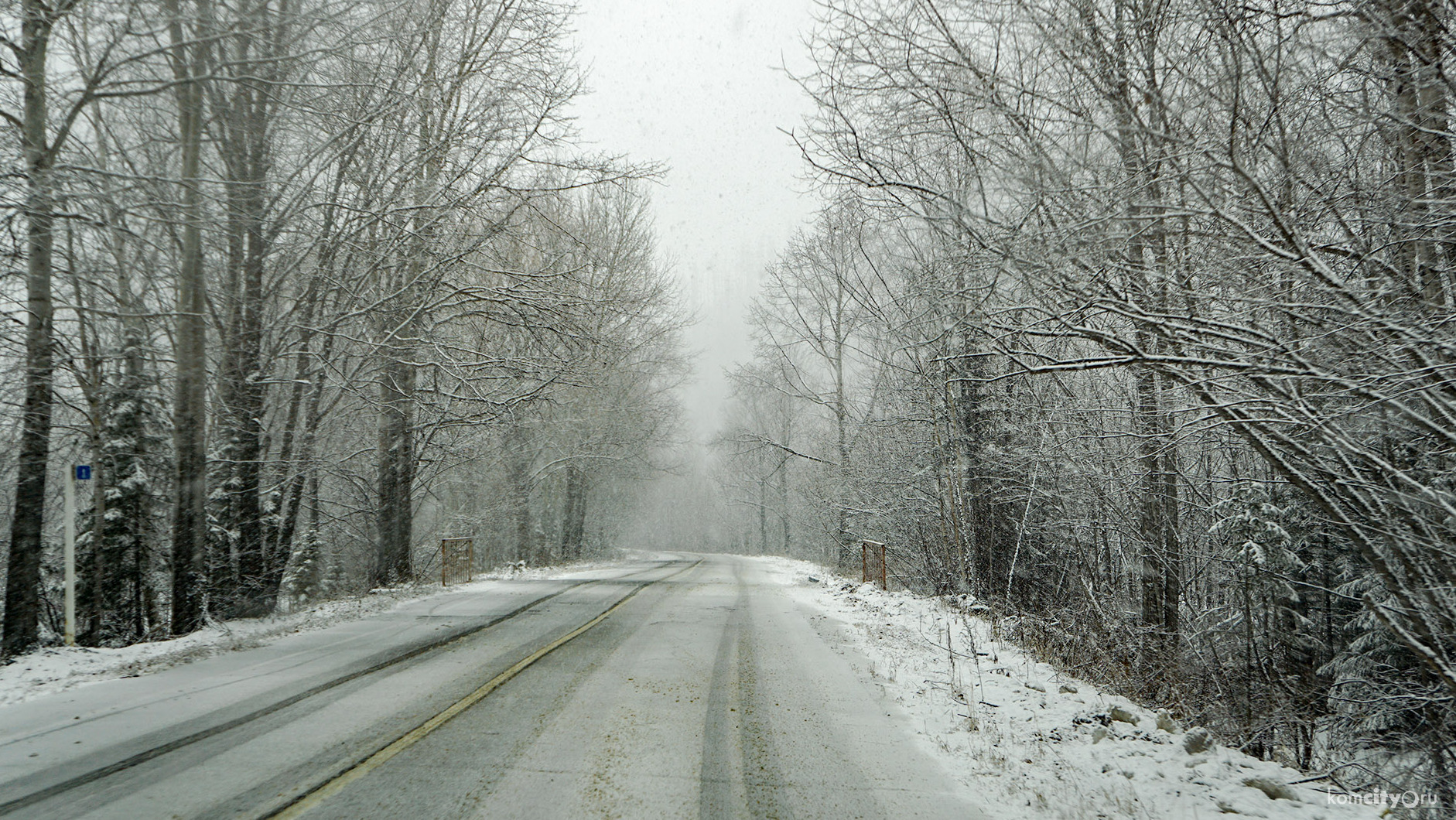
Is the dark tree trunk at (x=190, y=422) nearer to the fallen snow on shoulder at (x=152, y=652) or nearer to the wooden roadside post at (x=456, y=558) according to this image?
the fallen snow on shoulder at (x=152, y=652)

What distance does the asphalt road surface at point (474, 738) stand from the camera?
4051 mm

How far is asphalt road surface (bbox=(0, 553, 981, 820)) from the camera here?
405cm

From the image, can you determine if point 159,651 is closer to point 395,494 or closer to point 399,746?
point 399,746

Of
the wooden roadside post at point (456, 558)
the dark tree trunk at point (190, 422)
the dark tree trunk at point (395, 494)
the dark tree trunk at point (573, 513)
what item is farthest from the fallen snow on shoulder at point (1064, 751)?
the dark tree trunk at point (573, 513)

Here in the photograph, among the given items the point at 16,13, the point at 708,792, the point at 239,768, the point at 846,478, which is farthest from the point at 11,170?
the point at 846,478

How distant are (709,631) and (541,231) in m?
11.9

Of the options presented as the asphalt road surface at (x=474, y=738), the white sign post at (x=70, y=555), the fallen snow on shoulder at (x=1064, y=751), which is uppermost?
the white sign post at (x=70, y=555)

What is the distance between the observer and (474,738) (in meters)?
5.08

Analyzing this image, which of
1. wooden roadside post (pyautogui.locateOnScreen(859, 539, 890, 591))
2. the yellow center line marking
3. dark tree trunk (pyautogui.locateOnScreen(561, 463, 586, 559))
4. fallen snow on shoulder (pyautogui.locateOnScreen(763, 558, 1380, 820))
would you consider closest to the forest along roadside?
the yellow center line marking

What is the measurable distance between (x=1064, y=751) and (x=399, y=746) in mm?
4553

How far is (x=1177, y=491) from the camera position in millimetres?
9781

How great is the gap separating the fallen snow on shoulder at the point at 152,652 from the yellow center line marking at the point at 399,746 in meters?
3.30

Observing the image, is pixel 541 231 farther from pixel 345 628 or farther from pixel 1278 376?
pixel 1278 376

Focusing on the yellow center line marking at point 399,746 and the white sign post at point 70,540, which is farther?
the white sign post at point 70,540
